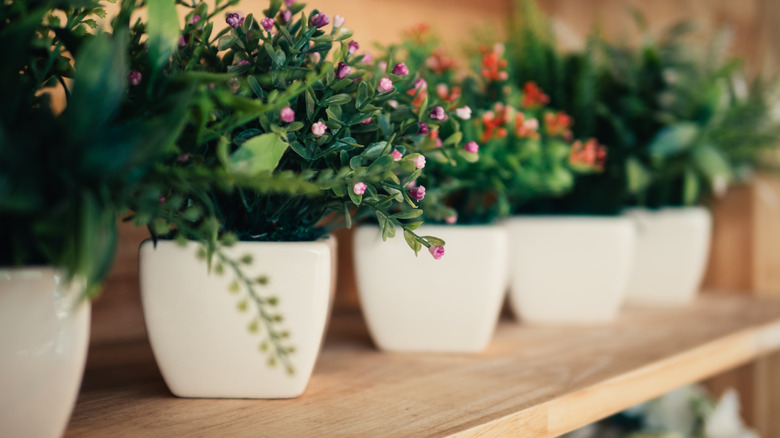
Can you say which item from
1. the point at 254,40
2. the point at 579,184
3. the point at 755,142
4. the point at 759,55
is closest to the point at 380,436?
the point at 254,40

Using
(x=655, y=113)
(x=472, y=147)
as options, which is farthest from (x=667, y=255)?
(x=472, y=147)

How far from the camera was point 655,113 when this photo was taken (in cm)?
95

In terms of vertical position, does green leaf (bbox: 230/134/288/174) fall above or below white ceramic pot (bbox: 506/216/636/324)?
above

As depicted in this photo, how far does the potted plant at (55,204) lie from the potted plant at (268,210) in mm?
94

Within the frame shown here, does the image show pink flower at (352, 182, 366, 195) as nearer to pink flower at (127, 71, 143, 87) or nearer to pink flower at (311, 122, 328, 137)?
pink flower at (311, 122, 328, 137)

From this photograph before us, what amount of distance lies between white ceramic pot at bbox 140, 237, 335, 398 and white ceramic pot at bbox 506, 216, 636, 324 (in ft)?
1.40

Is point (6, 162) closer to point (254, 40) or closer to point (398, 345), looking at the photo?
point (254, 40)

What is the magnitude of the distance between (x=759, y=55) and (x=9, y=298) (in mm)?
1447

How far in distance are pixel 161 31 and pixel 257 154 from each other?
3.8 inches

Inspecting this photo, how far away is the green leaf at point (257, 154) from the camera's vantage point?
41 cm

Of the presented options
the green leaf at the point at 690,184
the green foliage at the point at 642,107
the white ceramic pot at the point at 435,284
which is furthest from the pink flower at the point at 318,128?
the green leaf at the point at 690,184

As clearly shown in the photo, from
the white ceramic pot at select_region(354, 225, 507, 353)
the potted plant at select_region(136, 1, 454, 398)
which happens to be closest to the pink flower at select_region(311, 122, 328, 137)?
the potted plant at select_region(136, 1, 454, 398)

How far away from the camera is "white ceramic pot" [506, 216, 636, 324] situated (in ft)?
2.90

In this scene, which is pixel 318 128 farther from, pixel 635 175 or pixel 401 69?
pixel 635 175
